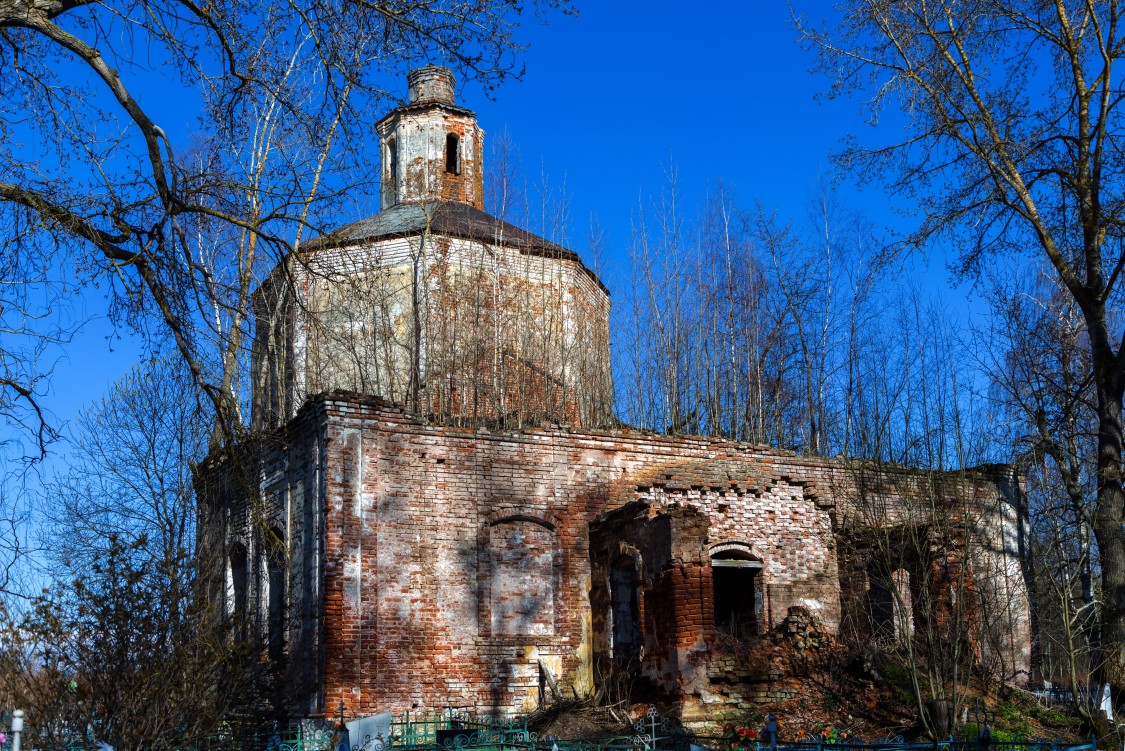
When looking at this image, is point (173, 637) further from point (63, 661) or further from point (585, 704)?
point (585, 704)

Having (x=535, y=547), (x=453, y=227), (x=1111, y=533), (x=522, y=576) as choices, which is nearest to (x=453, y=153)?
(x=453, y=227)

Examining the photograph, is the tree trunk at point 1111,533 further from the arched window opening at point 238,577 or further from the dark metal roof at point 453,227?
the arched window opening at point 238,577

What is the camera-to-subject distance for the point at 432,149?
24234 millimetres

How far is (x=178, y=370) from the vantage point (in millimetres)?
8438

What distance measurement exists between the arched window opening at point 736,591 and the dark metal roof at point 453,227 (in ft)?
24.0

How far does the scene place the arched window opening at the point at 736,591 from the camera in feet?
53.0

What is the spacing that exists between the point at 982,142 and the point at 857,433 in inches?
197

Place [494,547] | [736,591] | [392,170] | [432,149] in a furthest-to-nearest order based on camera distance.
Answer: [392,170], [432,149], [736,591], [494,547]

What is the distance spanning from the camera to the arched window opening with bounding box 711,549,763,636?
1614cm

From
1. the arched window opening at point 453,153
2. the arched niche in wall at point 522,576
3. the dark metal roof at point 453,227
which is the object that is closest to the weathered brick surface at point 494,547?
the arched niche in wall at point 522,576

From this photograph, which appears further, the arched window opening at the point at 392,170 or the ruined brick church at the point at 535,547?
the arched window opening at the point at 392,170

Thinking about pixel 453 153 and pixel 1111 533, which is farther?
pixel 453 153

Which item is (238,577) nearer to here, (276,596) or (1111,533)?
(276,596)

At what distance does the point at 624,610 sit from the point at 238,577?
6240 mm
